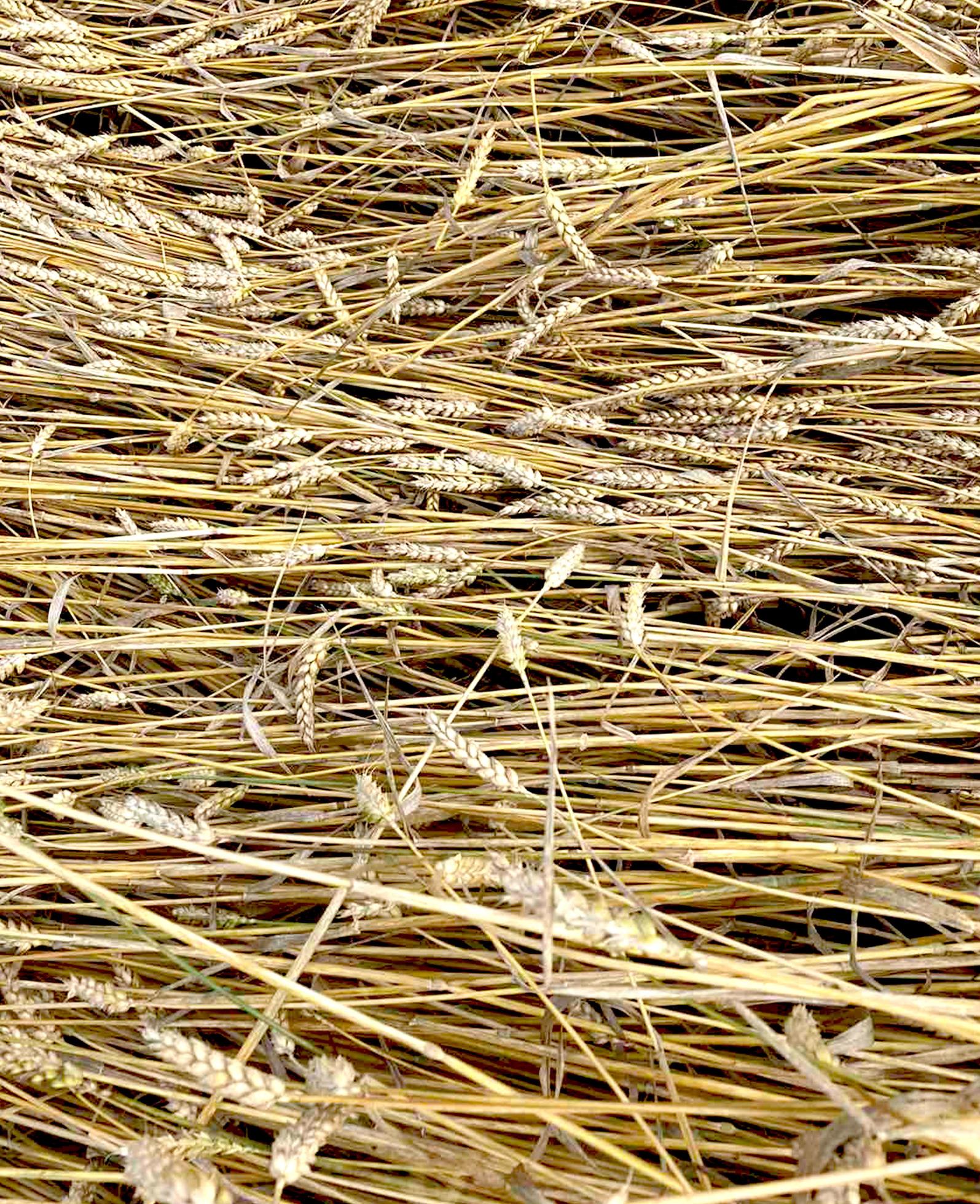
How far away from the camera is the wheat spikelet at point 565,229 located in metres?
1.22

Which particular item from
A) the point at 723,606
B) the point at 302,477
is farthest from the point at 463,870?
the point at 302,477

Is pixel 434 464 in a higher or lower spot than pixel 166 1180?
higher

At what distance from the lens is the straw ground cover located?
0.93 m

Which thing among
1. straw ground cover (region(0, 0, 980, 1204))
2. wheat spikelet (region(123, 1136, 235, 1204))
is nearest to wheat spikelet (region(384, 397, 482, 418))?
straw ground cover (region(0, 0, 980, 1204))

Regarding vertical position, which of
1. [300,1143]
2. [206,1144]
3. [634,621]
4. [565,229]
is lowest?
[206,1144]

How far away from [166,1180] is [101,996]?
426 mm

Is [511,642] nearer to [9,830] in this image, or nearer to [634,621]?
[634,621]

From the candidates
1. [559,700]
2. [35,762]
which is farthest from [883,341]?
[35,762]

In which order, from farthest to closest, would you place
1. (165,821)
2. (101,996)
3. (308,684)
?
(308,684) < (101,996) < (165,821)

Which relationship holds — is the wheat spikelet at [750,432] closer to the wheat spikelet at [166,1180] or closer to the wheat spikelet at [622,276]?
the wheat spikelet at [622,276]

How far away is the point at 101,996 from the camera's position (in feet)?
3.38

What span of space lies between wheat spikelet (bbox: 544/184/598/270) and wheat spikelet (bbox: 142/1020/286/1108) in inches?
39.9

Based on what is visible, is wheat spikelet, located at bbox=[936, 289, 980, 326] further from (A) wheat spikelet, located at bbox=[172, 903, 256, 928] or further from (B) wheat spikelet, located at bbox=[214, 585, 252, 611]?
(A) wheat spikelet, located at bbox=[172, 903, 256, 928]

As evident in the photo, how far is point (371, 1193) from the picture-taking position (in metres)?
0.95
